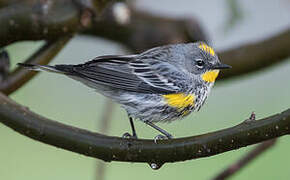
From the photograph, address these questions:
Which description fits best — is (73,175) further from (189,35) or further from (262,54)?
(262,54)

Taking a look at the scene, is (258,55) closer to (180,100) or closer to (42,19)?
(180,100)

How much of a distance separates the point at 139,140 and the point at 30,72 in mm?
1320

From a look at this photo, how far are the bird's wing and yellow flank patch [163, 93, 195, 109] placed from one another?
5cm

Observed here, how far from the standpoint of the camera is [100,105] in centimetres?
838

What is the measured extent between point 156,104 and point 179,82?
34 centimetres

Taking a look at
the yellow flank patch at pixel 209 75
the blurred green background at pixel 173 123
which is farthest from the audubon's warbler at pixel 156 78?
the blurred green background at pixel 173 123

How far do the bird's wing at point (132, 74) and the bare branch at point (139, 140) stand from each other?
0.86 meters

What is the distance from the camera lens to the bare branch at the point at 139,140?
106 inches

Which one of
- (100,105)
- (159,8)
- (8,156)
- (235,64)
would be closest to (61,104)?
(100,105)

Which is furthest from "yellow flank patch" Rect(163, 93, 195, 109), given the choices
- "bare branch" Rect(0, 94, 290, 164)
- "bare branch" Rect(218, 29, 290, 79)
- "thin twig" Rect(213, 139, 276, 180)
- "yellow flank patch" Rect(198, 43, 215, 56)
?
"bare branch" Rect(0, 94, 290, 164)

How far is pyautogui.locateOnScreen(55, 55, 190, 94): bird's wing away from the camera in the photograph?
4126 mm

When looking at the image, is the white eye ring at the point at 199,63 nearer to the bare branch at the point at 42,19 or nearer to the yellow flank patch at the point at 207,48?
the yellow flank patch at the point at 207,48

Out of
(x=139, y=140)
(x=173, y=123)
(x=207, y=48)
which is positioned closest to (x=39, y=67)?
(x=139, y=140)

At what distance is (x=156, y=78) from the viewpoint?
14.5 ft
